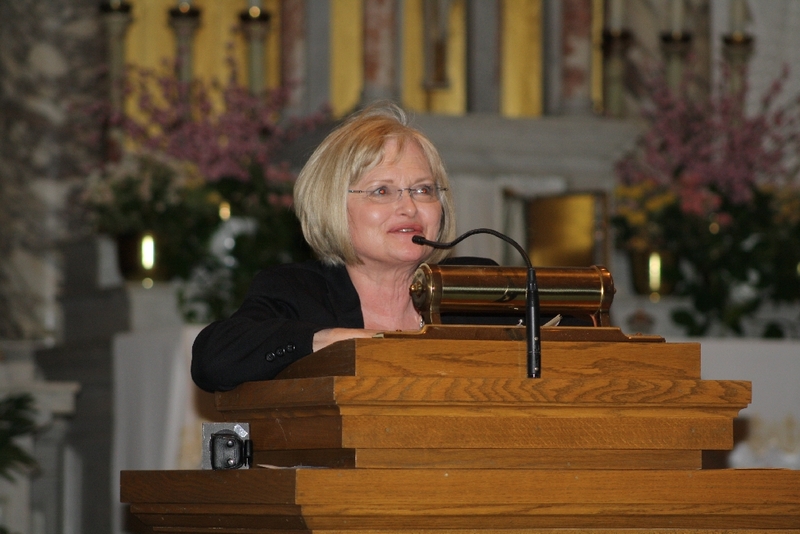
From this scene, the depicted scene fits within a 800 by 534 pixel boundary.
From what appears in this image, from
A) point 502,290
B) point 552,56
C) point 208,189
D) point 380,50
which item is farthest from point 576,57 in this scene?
point 502,290

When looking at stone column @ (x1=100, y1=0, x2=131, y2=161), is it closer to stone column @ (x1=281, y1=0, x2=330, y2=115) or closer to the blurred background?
the blurred background

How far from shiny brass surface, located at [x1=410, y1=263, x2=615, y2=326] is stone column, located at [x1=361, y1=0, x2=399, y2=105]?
12.6 feet

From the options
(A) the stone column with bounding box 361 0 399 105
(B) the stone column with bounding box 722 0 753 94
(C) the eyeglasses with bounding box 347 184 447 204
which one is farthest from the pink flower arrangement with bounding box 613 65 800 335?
(C) the eyeglasses with bounding box 347 184 447 204

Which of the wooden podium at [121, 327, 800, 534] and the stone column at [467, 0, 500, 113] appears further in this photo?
the stone column at [467, 0, 500, 113]

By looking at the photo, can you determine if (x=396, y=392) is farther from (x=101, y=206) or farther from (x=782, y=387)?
(x=101, y=206)

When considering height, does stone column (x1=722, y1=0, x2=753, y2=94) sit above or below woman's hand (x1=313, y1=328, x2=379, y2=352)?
above

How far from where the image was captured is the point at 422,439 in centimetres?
225

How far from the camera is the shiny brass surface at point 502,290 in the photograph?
7.88 feet

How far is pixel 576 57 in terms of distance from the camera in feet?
22.2

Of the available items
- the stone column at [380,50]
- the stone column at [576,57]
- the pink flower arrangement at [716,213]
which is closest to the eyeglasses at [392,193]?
the pink flower arrangement at [716,213]

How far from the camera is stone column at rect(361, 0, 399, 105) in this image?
6.37 meters

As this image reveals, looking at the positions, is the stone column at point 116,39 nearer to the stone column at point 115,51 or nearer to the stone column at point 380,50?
the stone column at point 115,51

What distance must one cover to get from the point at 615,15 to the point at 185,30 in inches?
71.5

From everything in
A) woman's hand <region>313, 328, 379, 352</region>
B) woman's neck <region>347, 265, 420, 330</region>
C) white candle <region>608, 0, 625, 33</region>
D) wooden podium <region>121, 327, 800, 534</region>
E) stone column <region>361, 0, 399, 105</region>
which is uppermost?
white candle <region>608, 0, 625, 33</region>
